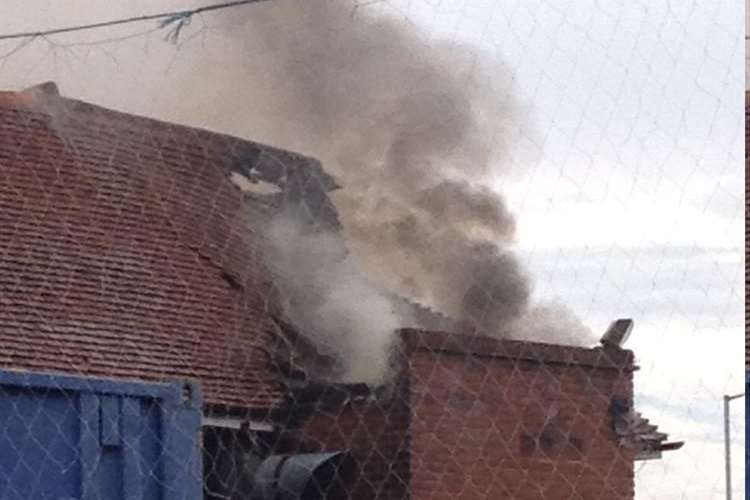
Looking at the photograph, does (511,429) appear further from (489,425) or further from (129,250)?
(129,250)

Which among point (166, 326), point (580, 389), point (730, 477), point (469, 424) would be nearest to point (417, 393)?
point (469, 424)

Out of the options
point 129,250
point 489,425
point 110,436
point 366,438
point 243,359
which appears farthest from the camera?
point 129,250

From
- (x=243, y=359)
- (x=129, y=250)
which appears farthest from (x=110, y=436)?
(x=129, y=250)

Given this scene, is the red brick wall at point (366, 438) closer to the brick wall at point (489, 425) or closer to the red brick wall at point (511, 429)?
the brick wall at point (489, 425)

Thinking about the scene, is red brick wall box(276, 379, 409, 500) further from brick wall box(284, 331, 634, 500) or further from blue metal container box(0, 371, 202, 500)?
blue metal container box(0, 371, 202, 500)

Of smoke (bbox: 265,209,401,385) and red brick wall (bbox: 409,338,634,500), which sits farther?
smoke (bbox: 265,209,401,385)

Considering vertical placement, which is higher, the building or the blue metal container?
the building

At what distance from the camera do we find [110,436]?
845 centimetres

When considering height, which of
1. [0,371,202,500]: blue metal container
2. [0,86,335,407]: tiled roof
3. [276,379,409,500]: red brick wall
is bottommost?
[0,371,202,500]: blue metal container

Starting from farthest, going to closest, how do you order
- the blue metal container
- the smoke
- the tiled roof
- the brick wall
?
the smoke < the tiled roof < the brick wall < the blue metal container

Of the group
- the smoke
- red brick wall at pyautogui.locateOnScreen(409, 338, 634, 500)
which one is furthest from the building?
the smoke

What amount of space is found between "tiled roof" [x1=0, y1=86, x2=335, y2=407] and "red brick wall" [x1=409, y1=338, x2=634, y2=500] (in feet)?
5.28

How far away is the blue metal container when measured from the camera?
26.7 ft

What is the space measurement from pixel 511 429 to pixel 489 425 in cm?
23
